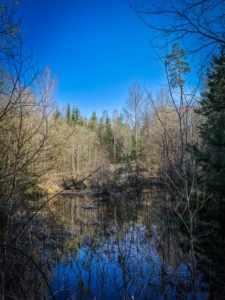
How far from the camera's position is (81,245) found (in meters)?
5.61

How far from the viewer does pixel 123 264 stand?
270cm

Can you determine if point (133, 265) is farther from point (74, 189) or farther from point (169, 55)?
point (74, 189)

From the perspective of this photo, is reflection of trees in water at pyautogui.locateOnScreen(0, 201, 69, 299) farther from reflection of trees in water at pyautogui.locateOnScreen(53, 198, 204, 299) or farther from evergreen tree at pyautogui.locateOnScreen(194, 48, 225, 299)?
evergreen tree at pyautogui.locateOnScreen(194, 48, 225, 299)

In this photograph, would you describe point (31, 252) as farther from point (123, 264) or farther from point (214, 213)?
point (214, 213)

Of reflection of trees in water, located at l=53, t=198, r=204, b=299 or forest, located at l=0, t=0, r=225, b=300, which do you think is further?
reflection of trees in water, located at l=53, t=198, r=204, b=299

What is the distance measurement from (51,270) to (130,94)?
65.1 feet

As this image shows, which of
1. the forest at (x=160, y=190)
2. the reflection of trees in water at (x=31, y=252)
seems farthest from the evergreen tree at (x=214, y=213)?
the reflection of trees in water at (x=31, y=252)

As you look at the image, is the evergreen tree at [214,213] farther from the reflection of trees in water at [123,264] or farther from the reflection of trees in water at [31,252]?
the reflection of trees in water at [31,252]

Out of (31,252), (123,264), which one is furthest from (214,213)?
(31,252)

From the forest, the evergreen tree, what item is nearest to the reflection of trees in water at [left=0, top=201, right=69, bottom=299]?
the forest

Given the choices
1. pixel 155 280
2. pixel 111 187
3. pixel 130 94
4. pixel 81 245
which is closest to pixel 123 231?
pixel 81 245

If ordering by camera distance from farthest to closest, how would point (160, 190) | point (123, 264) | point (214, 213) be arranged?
1. point (160, 190)
2. point (214, 213)
3. point (123, 264)

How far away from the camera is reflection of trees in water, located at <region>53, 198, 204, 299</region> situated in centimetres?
349

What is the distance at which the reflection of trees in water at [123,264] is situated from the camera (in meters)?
3.49
